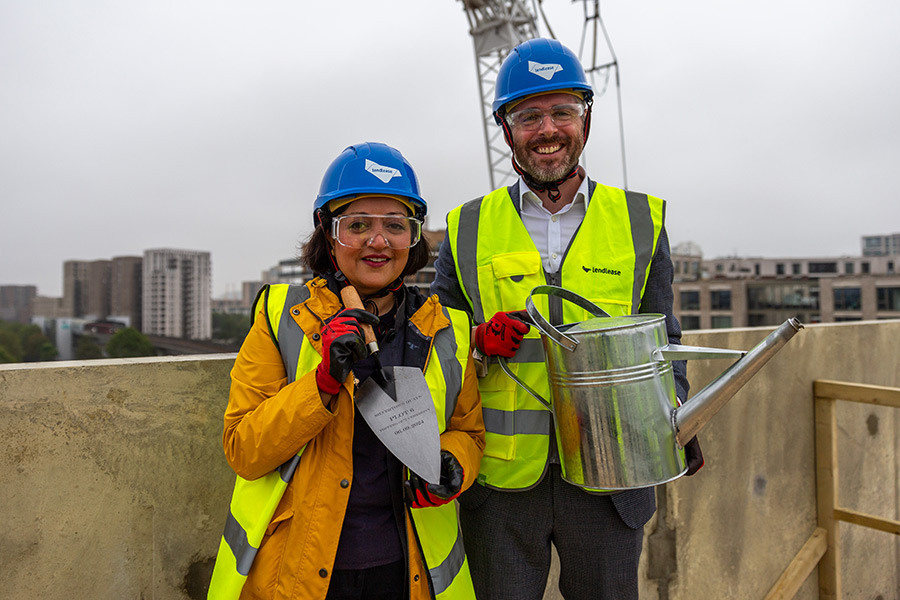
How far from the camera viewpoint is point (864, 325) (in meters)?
3.82

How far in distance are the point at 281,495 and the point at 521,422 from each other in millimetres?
723

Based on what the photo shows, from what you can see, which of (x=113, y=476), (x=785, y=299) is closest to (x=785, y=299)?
(x=785, y=299)

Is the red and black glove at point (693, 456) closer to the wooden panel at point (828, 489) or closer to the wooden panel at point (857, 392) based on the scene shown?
the wooden panel at point (857, 392)

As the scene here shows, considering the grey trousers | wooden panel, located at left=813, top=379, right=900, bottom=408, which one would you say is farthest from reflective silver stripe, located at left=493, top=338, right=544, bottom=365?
wooden panel, located at left=813, top=379, right=900, bottom=408

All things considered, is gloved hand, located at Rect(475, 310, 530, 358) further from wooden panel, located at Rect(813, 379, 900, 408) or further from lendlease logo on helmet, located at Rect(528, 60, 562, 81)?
wooden panel, located at Rect(813, 379, 900, 408)

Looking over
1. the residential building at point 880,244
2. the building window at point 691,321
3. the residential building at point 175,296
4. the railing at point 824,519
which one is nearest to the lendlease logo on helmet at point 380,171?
the railing at point 824,519

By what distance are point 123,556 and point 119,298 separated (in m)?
63.7

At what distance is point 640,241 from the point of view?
6.13ft

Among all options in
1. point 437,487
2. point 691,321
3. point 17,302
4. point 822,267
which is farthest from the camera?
point 822,267

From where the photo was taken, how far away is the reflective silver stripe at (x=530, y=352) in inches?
71.6

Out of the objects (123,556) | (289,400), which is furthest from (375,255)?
(123,556)

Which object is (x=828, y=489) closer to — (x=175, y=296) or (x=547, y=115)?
(x=547, y=115)

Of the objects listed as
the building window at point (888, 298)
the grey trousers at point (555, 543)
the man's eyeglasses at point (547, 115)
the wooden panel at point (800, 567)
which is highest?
the building window at point (888, 298)

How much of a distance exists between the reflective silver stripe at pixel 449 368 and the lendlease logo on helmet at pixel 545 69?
0.86m
